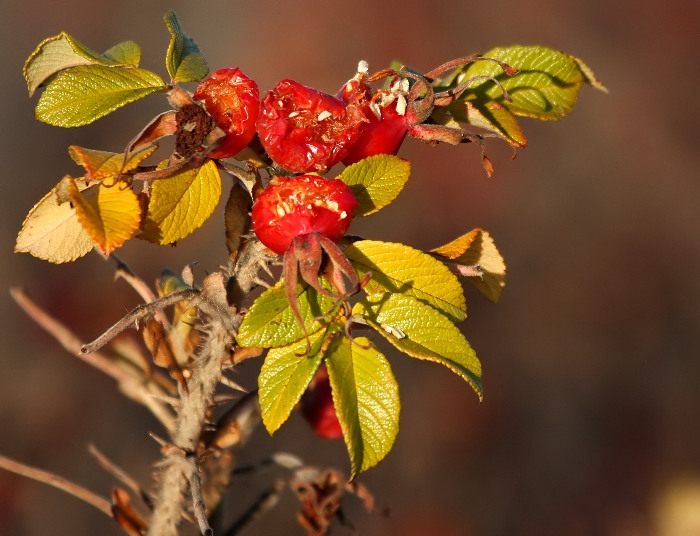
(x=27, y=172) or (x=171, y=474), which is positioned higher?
(x=27, y=172)

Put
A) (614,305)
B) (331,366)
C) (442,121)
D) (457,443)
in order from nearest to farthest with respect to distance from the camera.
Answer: (331,366) < (442,121) < (457,443) < (614,305)

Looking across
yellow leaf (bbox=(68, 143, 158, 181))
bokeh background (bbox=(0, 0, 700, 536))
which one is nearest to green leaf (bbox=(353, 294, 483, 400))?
yellow leaf (bbox=(68, 143, 158, 181))

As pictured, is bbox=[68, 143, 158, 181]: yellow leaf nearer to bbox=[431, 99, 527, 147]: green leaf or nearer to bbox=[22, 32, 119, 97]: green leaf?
bbox=[22, 32, 119, 97]: green leaf

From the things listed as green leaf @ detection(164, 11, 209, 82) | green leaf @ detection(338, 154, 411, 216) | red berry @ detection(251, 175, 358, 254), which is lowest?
green leaf @ detection(338, 154, 411, 216)

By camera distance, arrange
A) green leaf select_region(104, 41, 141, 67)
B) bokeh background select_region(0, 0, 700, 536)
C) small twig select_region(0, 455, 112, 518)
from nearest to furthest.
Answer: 1. green leaf select_region(104, 41, 141, 67)
2. small twig select_region(0, 455, 112, 518)
3. bokeh background select_region(0, 0, 700, 536)

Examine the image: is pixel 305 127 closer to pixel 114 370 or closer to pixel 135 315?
pixel 135 315

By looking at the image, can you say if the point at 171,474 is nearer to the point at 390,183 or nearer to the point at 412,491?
the point at 390,183

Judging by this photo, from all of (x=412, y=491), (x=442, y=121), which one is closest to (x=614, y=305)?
(x=412, y=491)
